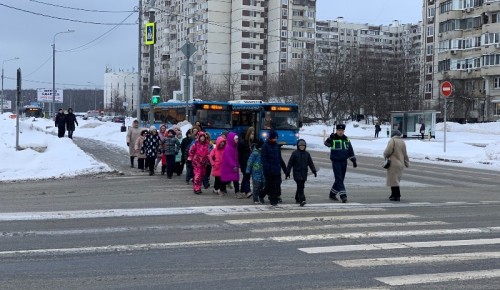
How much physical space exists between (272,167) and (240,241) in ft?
12.6

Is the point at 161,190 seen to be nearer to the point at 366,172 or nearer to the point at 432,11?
the point at 366,172

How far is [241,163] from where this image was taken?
46.4 ft

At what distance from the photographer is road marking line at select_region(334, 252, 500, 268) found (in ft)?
23.6

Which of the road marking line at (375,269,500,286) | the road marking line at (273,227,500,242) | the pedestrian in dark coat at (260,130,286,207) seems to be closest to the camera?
the road marking line at (375,269,500,286)

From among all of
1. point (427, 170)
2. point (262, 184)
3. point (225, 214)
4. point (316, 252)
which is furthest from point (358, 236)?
point (427, 170)

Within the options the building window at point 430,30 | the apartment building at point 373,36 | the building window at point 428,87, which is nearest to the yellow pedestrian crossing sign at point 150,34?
the building window at point 428,87

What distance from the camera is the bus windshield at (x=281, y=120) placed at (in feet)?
111

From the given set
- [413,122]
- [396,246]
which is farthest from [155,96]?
[413,122]

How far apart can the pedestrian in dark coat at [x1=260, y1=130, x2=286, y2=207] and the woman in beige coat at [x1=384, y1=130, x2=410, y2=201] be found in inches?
112

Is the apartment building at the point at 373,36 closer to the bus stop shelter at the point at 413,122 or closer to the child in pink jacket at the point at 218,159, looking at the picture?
the bus stop shelter at the point at 413,122

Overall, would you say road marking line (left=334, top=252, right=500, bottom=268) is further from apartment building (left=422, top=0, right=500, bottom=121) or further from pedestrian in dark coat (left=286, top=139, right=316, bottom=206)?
apartment building (left=422, top=0, right=500, bottom=121)

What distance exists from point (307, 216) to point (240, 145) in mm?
3606

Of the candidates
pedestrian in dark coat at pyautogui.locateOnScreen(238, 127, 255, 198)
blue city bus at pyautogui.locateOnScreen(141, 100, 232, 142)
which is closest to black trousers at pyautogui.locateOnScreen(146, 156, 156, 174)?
pedestrian in dark coat at pyautogui.locateOnScreen(238, 127, 255, 198)

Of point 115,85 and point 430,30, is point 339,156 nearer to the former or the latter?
point 430,30
